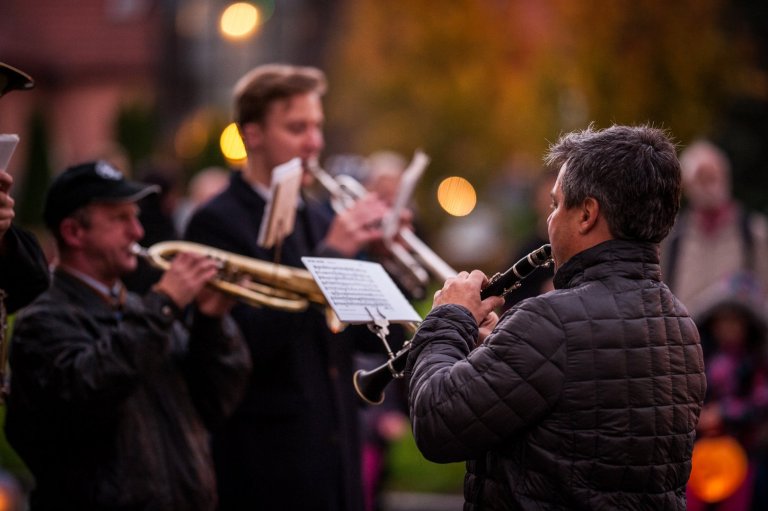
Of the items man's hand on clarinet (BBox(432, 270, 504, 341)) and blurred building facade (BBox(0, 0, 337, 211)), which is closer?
man's hand on clarinet (BBox(432, 270, 504, 341))

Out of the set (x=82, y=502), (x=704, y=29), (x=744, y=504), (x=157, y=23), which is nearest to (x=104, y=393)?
(x=82, y=502)

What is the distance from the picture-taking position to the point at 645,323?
3191 millimetres

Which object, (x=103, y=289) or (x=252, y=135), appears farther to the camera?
(x=252, y=135)

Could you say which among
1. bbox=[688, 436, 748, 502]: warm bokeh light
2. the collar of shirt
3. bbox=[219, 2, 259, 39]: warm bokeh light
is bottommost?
bbox=[688, 436, 748, 502]: warm bokeh light

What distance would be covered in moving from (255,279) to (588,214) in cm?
201

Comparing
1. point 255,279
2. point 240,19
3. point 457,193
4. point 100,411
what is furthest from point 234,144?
point 457,193

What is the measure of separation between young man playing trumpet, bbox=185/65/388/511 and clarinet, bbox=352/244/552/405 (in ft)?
3.89

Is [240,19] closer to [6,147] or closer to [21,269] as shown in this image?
[21,269]

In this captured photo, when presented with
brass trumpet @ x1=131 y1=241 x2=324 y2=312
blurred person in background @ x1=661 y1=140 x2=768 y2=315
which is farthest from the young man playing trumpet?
blurred person in background @ x1=661 y1=140 x2=768 y2=315

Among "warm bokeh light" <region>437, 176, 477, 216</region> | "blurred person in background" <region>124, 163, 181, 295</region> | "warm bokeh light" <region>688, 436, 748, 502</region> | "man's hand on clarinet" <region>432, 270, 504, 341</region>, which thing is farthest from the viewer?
"warm bokeh light" <region>437, 176, 477, 216</region>

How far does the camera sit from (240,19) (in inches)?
476

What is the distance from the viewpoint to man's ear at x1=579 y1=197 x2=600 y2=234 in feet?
10.6

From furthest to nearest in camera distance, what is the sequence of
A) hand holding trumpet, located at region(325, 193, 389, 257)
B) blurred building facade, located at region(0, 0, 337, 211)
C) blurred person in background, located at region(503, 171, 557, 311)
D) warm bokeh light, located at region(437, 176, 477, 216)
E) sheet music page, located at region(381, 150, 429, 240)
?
1. blurred building facade, located at region(0, 0, 337, 211)
2. warm bokeh light, located at region(437, 176, 477, 216)
3. blurred person in background, located at region(503, 171, 557, 311)
4. sheet music page, located at region(381, 150, 429, 240)
5. hand holding trumpet, located at region(325, 193, 389, 257)

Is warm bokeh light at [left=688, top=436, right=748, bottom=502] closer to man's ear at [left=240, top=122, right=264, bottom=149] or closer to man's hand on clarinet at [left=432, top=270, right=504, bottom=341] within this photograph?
man's ear at [left=240, top=122, right=264, bottom=149]
